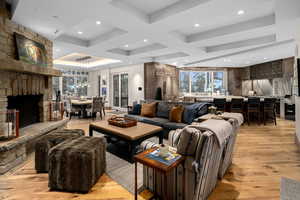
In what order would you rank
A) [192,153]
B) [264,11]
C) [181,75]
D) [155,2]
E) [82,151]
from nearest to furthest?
[192,153]
[82,151]
[155,2]
[264,11]
[181,75]

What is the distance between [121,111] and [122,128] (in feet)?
19.5

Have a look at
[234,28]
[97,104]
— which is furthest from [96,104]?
[234,28]

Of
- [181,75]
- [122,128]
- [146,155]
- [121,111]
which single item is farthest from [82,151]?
[181,75]

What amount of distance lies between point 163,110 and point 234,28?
279 centimetres

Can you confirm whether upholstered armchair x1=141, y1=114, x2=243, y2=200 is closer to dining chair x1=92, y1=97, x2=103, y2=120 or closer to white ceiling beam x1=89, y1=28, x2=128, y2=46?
white ceiling beam x1=89, y1=28, x2=128, y2=46

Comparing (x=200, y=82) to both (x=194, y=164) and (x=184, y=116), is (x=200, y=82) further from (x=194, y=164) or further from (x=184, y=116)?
(x=194, y=164)

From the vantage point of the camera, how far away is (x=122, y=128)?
2.99 metres

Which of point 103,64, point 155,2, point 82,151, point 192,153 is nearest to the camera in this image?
point 192,153

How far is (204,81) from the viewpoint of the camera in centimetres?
939

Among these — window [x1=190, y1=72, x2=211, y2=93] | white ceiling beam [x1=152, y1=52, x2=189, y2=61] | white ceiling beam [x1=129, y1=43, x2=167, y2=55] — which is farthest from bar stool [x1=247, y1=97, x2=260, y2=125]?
window [x1=190, y1=72, x2=211, y2=93]

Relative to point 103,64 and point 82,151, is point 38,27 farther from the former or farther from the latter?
point 103,64

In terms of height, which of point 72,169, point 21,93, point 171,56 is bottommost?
point 72,169

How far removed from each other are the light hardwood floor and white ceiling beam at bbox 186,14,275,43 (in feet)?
9.15

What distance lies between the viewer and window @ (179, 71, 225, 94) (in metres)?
9.34
